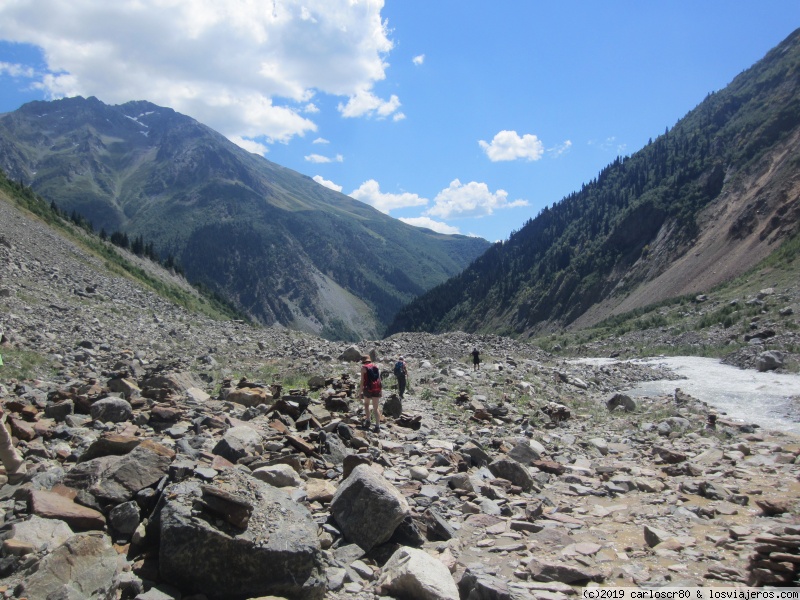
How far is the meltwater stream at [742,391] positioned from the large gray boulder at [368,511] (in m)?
16.1

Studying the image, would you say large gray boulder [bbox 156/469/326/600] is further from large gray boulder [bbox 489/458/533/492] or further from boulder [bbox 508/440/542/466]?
boulder [bbox 508/440/542/466]

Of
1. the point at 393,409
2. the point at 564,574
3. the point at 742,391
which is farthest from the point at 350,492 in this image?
the point at 742,391

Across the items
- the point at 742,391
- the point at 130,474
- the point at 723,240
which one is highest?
the point at 723,240

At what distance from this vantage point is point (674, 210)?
108812mm

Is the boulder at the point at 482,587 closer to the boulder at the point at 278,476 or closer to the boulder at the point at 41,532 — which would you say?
the boulder at the point at 278,476

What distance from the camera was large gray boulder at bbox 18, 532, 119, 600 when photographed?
3850 millimetres

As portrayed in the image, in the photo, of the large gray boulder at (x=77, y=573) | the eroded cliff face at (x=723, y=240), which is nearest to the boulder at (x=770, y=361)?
the large gray boulder at (x=77, y=573)

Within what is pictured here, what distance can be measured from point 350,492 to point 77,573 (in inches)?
116

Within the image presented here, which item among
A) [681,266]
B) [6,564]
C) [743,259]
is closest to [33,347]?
[6,564]

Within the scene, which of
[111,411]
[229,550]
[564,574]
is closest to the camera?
[229,550]

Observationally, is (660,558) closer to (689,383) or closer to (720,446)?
(720,446)

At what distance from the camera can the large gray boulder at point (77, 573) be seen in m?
3.85

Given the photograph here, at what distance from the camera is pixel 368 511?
603 cm

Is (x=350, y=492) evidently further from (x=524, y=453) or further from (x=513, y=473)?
(x=524, y=453)
